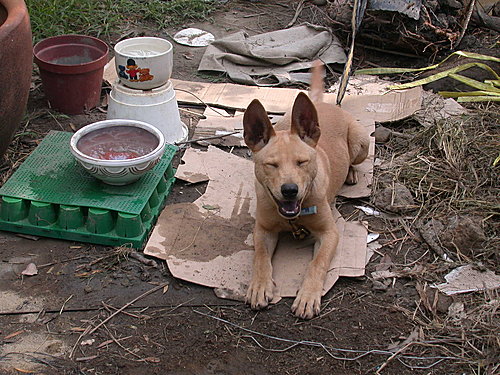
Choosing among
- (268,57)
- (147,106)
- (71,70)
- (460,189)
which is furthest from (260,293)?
(268,57)

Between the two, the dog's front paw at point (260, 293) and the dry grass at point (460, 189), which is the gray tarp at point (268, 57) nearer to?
the dry grass at point (460, 189)

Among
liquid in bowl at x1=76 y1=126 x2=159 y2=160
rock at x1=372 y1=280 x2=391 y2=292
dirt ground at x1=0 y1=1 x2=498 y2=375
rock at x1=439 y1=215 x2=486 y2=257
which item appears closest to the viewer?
dirt ground at x1=0 y1=1 x2=498 y2=375

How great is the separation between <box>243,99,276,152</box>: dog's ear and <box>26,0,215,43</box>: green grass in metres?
3.39

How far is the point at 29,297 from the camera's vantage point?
3576 millimetres

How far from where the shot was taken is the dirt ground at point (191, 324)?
3.14 metres

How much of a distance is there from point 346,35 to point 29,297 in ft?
15.3

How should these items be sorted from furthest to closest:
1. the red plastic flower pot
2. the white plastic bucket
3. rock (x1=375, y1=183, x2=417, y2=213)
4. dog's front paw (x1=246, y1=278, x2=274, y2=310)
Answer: the red plastic flower pot < the white plastic bucket < rock (x1=375, y1=183, x2=417, y2=213) < dog's front paw (x1=246, y1=278, x2=274, y2=310)

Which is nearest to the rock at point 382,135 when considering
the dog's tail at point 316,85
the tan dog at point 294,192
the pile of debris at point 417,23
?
the dog's tail at point 316,85

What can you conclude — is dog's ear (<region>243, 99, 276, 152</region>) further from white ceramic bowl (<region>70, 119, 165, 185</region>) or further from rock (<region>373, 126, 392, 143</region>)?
rock (<region>373, 126, 392, 143</region>)

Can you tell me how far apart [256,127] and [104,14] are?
4.15 m

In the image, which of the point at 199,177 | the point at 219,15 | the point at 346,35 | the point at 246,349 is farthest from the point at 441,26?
the point at 246,349

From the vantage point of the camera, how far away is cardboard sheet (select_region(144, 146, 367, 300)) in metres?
3.73

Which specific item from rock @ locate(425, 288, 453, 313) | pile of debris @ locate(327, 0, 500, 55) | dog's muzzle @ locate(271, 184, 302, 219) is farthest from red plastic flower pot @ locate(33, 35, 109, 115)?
rock @ locate(425, 288, 453, 313)

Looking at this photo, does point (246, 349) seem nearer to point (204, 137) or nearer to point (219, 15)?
point (204, 137)
